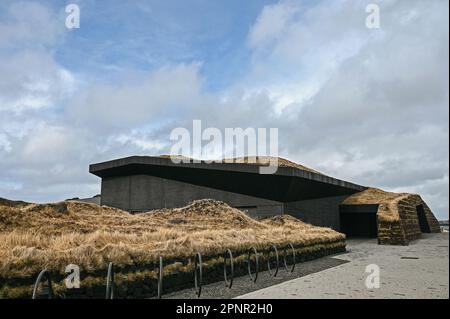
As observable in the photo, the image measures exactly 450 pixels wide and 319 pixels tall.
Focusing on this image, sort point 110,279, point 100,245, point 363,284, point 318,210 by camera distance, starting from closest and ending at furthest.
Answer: point 110,279
point 100,245
point 363,284
point 318,210

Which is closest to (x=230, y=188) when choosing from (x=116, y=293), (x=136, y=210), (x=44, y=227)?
(x=136, y=210)

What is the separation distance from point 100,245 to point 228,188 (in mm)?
17821

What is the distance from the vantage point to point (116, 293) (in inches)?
350

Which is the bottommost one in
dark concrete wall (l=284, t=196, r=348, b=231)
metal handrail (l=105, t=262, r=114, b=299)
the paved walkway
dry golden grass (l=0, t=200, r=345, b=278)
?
the paved walkway

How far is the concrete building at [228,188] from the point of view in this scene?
86.2 feet

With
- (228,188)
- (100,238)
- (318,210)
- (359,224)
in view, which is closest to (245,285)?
(100,238)

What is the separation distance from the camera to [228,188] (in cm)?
2766

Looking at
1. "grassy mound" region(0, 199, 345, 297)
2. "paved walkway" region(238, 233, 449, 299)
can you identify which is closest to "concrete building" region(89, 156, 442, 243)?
"grassy mound" region(0, 199, 345, 297)

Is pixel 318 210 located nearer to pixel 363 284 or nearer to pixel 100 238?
pixel 363 284

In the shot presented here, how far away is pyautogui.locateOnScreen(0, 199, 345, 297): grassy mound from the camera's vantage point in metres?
8.08

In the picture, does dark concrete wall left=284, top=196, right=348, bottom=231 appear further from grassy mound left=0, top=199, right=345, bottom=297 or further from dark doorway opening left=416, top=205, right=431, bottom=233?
dark doorway opening left=416, top=205, right=431, bottom=233

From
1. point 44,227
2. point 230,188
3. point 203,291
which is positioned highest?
point 230,188
